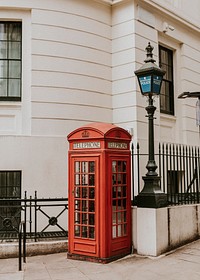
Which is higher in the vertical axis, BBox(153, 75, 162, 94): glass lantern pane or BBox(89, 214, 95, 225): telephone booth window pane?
BBox(153, 75, 162, 94): glass lantern pane

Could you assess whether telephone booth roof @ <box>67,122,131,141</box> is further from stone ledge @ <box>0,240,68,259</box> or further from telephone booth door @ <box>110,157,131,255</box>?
stone ledge @ <box>0,240,68,259</box>

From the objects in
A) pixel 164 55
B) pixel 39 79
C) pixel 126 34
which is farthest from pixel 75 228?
pixel 164 55

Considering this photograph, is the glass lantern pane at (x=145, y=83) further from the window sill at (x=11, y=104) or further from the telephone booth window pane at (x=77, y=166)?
the window sill at (x=11, y=104)

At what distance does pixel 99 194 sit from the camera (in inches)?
281

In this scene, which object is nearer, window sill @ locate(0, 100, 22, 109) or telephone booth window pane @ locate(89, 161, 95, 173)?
telephone booth window pane @ locate(89, 161, 95, 173)

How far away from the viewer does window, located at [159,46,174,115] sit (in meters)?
13.0

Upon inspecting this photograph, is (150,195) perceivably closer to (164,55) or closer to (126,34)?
(126,34)

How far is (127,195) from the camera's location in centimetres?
768

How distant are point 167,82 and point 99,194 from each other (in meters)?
7.36

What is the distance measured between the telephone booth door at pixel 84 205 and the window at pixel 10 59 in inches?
155

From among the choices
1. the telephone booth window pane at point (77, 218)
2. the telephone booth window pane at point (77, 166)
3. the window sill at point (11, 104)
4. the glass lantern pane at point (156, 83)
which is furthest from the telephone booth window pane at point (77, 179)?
the window sill at point (11, 104)

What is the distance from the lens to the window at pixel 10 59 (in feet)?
34.2

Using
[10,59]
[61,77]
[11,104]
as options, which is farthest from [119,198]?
[10,59]

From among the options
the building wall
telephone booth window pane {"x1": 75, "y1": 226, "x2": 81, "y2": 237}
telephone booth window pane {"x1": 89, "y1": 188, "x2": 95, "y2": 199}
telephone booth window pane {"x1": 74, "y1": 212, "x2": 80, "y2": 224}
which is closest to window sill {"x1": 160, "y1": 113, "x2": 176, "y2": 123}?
the building wall
